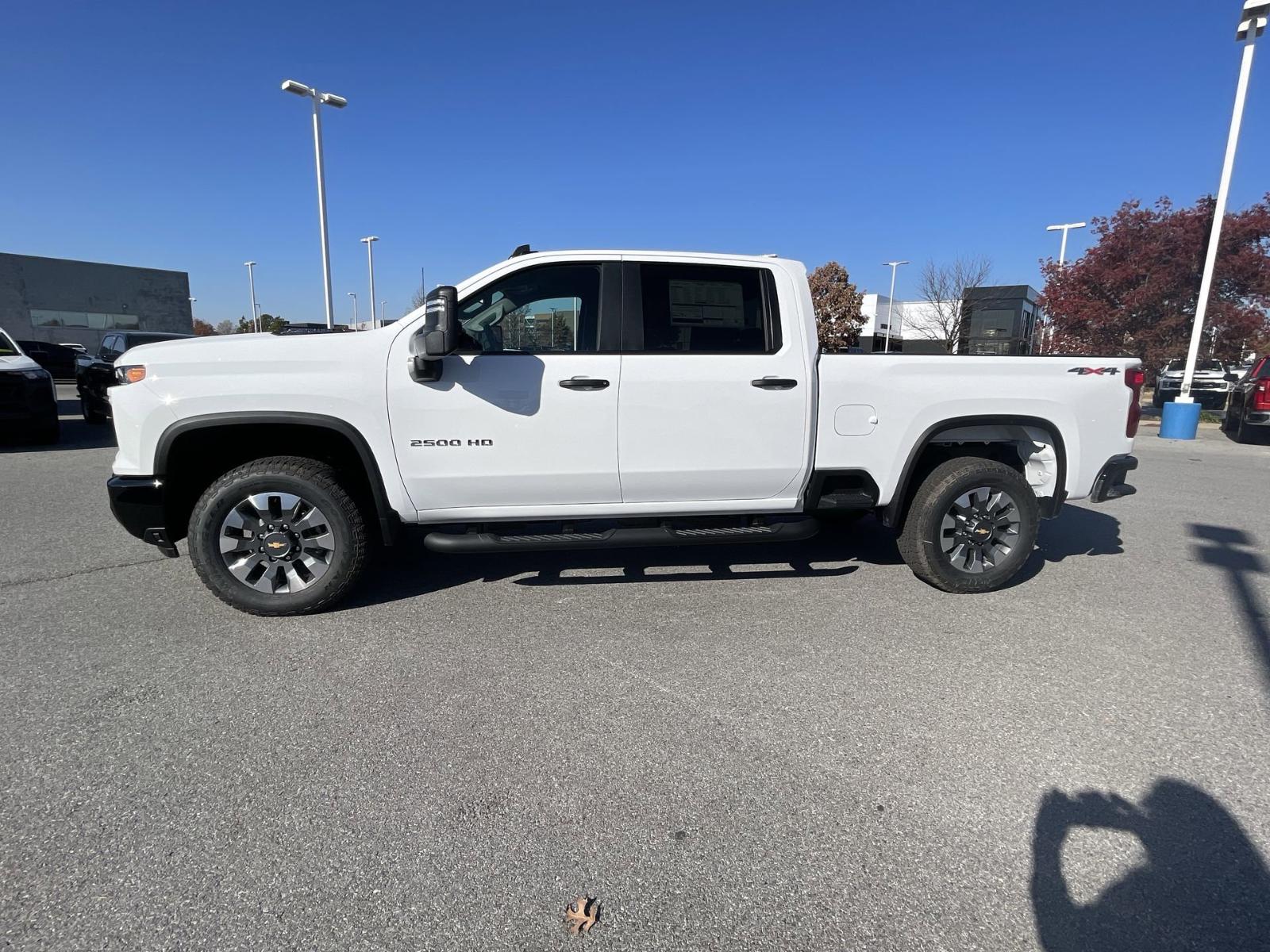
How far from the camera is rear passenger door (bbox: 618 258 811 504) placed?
13.2 ft

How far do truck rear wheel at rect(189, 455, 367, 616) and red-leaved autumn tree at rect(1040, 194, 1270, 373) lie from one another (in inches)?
776

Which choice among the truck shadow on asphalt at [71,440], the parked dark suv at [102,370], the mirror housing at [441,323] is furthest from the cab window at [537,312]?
the parked dark suv at [102,370]

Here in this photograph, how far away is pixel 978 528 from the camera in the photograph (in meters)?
4.44

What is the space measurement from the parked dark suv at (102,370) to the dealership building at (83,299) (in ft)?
111

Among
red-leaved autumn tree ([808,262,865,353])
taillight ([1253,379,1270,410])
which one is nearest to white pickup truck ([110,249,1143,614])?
taillight ([1253,379,1270,410])

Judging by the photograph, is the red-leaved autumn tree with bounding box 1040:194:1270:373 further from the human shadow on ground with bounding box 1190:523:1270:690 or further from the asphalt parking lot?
the asphalt parking lot

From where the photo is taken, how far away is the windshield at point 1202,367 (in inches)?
753

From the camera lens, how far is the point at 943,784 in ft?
8.38

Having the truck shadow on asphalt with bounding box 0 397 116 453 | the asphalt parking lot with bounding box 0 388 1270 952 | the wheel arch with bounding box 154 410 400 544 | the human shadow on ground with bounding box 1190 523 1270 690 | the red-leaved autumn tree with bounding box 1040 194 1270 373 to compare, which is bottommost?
the asphalt parking lot with bounding box 0 388 1270 952

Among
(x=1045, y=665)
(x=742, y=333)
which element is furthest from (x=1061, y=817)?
(x=742, y=333)

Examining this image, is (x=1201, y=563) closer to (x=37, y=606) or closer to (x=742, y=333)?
(x=742, y=333)

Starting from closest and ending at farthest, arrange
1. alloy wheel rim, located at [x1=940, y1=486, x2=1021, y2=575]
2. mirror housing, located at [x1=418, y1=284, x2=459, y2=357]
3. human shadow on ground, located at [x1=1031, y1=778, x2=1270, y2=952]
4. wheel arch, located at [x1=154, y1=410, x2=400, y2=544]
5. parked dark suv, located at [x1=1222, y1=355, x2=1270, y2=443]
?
human shadow on ground, located at [x1=1031, y1=778, x2=1270, y2=952], mirror housing, located at [x1=418, y1=284, x2=459, y2=357], wheel arch, located at [x1=154, y1=410, x2=400, y2=544], alloy wheel rim, located at [x1=940, y1=486, x2=1021, y2=575], parked dark suv, located at [x1=1222, y1=355, x2=1270, y2=443]

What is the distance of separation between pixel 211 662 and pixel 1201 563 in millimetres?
6619

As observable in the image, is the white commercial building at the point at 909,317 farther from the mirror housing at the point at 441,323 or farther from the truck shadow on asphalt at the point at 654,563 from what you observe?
the mirror housing at the point at 441,323
